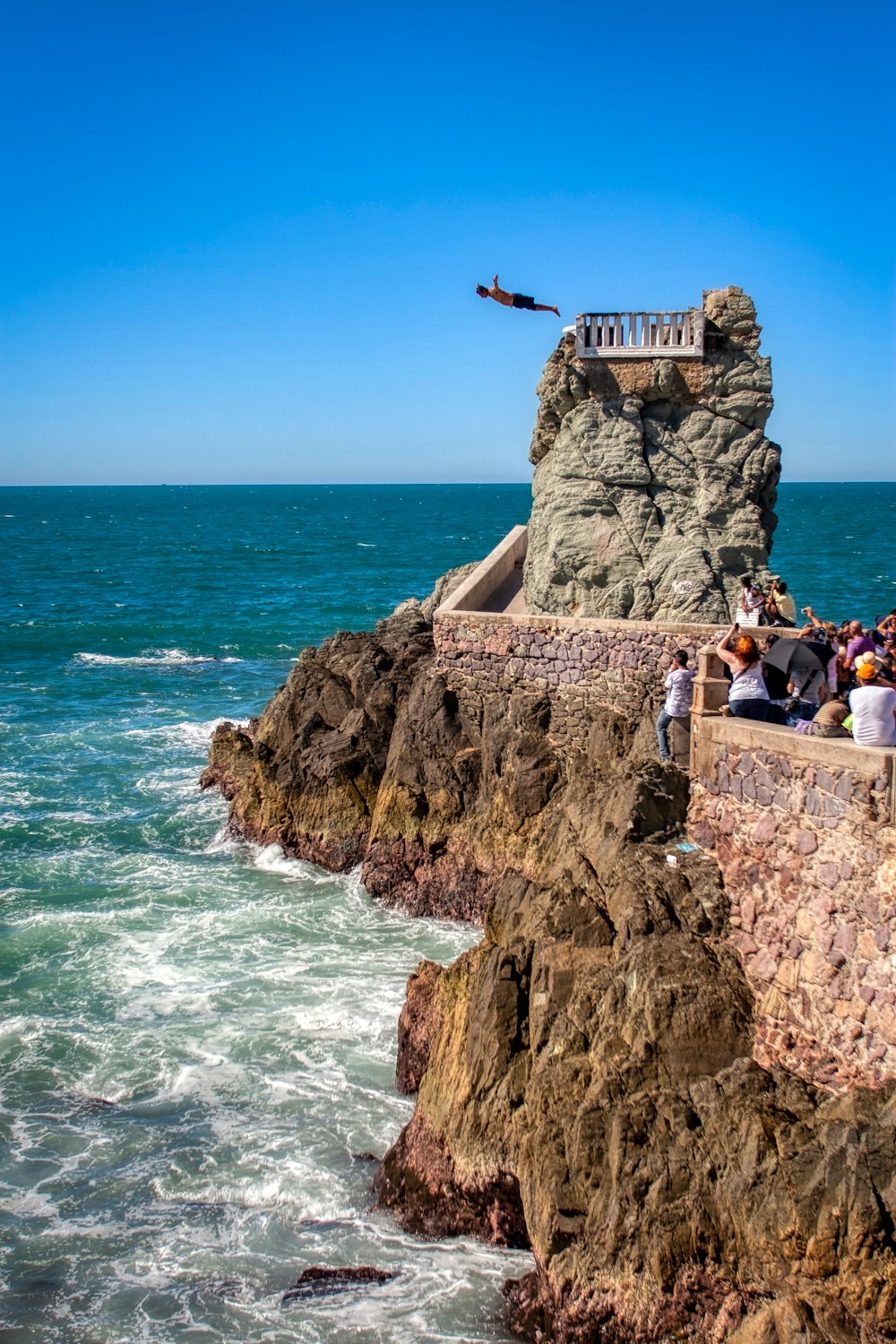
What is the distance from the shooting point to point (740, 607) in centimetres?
1434

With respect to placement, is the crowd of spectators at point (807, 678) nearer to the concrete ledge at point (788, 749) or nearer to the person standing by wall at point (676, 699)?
the person standing by wall at point (676, 699)

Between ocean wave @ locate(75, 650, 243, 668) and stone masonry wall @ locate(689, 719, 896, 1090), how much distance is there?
96.5 feet

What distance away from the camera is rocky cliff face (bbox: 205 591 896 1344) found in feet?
22.6

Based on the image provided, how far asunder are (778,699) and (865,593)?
132 ft

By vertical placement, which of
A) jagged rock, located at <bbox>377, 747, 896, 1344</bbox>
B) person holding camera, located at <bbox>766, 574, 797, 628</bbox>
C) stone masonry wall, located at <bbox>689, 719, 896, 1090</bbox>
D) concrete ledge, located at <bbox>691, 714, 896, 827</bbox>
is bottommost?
jagged rock, located at <bbox>377, 747, 896, 1344</bbox>

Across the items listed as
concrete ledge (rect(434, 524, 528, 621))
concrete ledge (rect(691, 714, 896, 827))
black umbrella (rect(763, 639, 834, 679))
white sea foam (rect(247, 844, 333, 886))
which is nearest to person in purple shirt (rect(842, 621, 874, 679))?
black umbrella (rect(763, 639, 834, 679))

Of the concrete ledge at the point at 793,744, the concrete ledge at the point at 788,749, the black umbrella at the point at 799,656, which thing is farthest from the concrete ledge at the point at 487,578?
the concrete ledge at the point at 793,744

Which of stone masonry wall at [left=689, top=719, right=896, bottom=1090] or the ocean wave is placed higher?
stone masonry wall at [left=689, top=719, right=896, bottom=1090]

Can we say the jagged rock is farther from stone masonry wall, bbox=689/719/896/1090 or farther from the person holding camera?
the person holding camera

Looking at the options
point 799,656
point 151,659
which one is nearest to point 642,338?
point 799,656

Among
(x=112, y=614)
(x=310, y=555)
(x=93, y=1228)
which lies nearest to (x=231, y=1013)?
(x=93, y=1228)

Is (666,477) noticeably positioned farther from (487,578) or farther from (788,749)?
(788,749)

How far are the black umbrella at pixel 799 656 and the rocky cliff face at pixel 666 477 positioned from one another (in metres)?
4.97

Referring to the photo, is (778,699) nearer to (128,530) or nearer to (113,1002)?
(113,1002)
